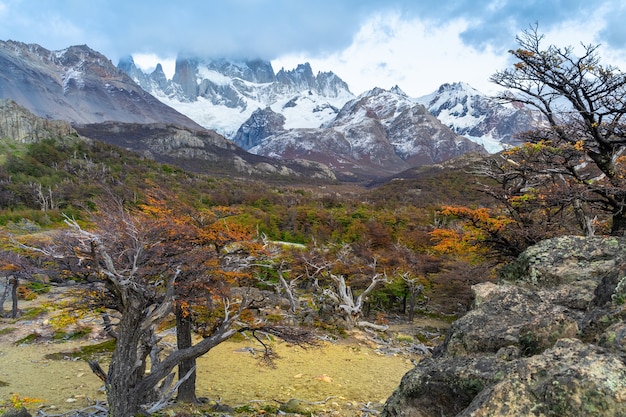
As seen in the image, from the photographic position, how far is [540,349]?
11.5ft

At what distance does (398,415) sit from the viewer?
3.53 metres

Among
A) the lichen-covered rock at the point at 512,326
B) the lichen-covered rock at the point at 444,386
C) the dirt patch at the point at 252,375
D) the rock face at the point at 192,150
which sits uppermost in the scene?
the rock face at the point at 192,150

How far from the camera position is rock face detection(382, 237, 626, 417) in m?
2.36

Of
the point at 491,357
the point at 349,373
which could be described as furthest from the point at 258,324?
the point at 349,373

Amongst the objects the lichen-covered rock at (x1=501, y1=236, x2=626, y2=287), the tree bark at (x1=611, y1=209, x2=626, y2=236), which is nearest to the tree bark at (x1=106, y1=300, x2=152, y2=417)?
the lichen-covered rock at (x1=501, y1=236, x2=626, y2=287)

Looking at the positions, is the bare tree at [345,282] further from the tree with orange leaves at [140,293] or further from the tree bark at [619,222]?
the tree bark at [619,222]

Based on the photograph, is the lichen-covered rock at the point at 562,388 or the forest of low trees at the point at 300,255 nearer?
the lichen-covered rock at the point at 562,388

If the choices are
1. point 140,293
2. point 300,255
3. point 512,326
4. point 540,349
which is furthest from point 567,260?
point 300,255

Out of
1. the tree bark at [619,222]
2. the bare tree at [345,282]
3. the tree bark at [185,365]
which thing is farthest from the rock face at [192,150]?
the tree bark at [619,222]

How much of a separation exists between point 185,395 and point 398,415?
8.47 meters

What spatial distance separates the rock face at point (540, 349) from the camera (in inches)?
92.7

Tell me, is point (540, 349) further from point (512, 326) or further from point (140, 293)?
point (140, 293)

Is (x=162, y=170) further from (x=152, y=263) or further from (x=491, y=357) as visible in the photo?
(x=491, y=357)

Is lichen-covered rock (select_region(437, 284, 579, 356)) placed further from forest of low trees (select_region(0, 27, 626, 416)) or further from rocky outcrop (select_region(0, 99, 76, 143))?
rocky outcrop (select_region(0, 99, 76, 143))
